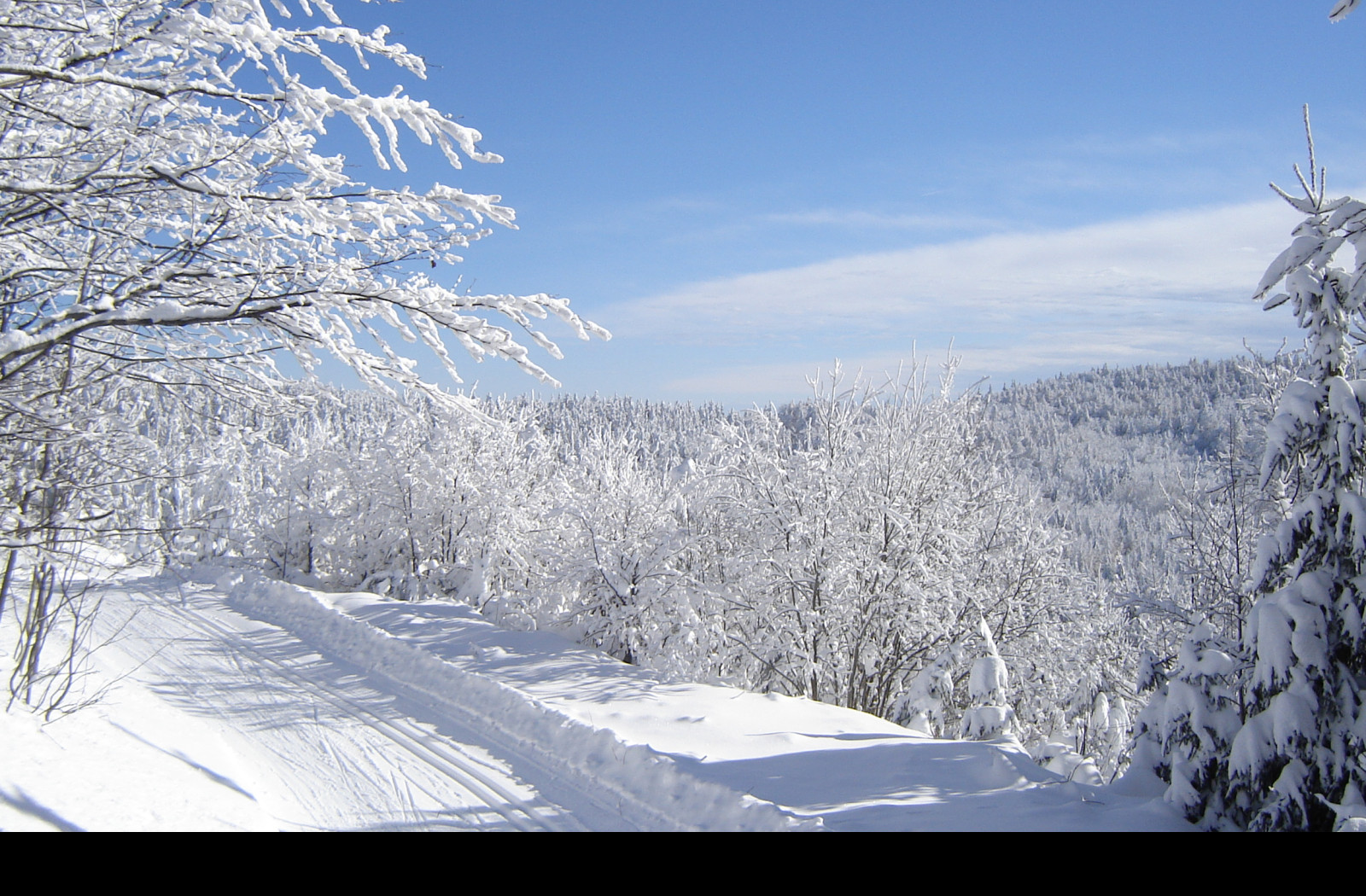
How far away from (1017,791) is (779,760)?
2.30m

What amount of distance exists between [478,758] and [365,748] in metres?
1.23

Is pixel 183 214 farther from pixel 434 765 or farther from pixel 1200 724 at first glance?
pixel 1200 724

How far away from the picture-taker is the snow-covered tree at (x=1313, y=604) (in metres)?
4.97

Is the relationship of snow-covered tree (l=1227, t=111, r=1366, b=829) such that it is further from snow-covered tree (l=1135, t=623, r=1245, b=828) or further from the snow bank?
the snow bank

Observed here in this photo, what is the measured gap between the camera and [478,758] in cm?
742

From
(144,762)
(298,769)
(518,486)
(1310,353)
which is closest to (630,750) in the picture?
(298,769)

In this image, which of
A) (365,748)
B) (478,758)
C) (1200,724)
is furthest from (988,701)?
(365,748)

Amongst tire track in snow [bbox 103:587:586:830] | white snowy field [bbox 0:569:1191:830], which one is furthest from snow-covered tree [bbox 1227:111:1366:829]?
tire track in snow [bbox 103:587:586:830]

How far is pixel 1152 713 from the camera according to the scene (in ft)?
20.1

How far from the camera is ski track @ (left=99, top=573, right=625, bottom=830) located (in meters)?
6.16

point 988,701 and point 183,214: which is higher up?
point 183,214

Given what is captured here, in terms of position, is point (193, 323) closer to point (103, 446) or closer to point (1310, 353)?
point (103, 446)

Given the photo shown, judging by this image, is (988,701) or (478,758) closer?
(478,758)

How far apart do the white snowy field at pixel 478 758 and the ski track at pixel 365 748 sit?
3cm
